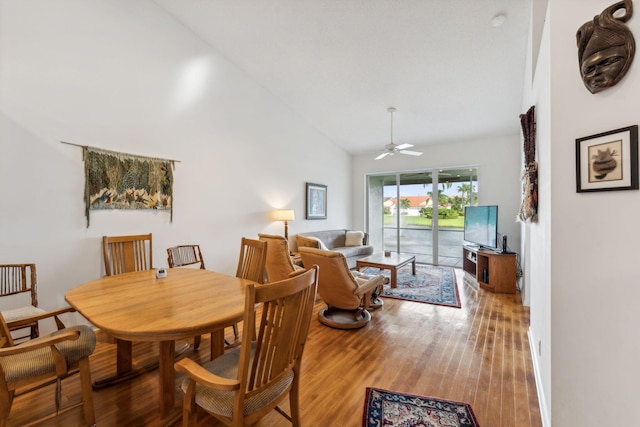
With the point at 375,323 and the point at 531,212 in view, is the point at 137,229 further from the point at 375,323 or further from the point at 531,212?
the point at 531,212

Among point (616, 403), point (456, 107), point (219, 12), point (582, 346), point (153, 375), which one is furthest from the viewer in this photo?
point (456, 107)

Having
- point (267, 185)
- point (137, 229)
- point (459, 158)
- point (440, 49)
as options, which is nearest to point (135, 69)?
point (137, 229)

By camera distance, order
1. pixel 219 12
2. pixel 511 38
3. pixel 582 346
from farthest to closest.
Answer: pixel 219 12
pixel 511 38
pixel 582 346

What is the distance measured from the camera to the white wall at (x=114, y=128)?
7.62ft

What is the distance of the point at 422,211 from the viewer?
6.48m

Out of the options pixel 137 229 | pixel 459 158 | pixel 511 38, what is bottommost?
pixel 137 229

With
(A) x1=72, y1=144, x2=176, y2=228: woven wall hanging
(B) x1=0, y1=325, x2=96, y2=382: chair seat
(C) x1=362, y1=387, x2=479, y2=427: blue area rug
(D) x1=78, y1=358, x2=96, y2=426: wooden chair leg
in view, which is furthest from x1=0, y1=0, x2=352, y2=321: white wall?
(C) x1=362, y1=387, x2=479, y2=427: blue area rug

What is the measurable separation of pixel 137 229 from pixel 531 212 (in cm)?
397

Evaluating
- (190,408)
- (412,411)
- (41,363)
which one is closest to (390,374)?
(412,411)

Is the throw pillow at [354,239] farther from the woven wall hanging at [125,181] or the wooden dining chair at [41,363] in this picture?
the wooden dining chair at [41,363]

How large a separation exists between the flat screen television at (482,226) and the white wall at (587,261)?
3.36m

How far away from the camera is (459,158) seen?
596cm

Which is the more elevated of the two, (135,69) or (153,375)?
(135,69)

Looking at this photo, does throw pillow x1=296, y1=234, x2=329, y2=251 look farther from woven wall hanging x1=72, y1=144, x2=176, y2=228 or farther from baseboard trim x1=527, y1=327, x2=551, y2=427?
baseboard trim x1=527, y1=327, x2=551, y2=427
